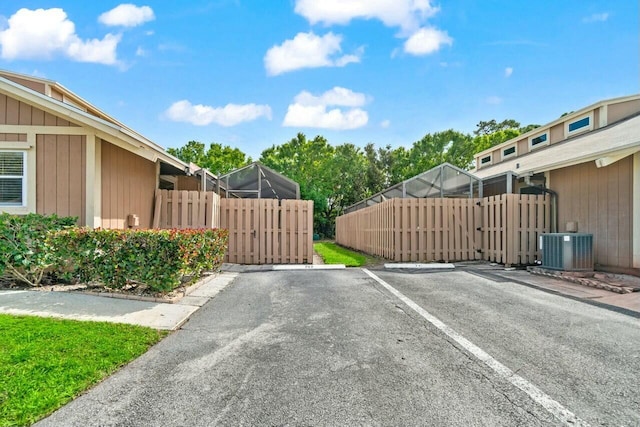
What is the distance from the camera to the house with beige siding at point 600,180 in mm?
8310

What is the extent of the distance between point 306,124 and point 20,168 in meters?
30.9

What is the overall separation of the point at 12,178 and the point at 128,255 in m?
3.97

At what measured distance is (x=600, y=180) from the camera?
30.3 feet

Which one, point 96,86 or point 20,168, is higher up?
point 96,86

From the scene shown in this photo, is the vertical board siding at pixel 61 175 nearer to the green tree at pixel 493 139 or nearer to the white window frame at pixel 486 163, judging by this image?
the white window frame at pixel 486 163

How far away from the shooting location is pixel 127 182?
8.87 meters

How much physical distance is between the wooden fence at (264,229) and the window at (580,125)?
1099cm

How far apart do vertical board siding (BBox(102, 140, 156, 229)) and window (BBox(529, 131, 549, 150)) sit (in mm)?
15749

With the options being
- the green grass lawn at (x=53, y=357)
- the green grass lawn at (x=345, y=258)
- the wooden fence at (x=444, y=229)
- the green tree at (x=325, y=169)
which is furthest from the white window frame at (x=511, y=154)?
the green tree at (x=325, y=169)

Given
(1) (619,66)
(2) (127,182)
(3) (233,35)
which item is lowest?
(2) (127,182)

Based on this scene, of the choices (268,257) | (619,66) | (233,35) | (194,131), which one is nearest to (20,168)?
(268,257)

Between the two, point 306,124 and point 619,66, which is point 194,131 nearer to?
point 306,124

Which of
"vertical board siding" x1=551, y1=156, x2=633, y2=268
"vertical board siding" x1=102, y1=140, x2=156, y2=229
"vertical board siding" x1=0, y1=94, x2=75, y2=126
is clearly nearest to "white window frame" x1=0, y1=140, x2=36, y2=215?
"vertical board siding" x1=0, y1=94, x2=75, y2=126

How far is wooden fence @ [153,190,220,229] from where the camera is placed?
1030 centimetres
